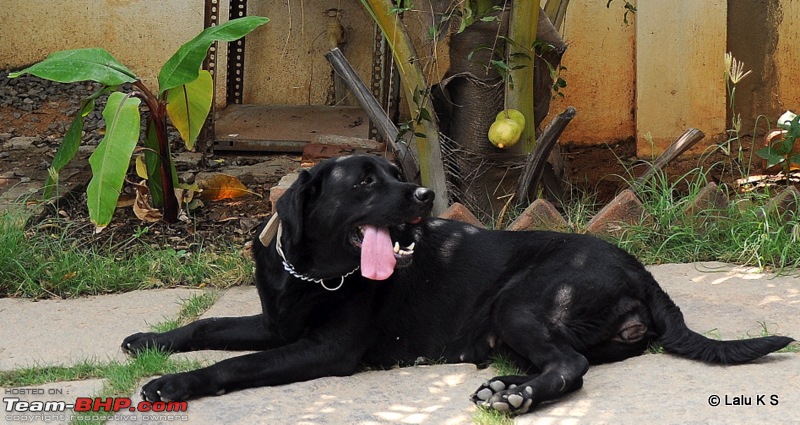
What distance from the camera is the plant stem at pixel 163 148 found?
18.4 ft

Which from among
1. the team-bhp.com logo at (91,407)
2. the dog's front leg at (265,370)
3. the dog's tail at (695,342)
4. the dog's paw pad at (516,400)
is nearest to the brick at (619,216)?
the dog's tail at (695,342)

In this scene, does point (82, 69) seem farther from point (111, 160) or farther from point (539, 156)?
point (539, 156)

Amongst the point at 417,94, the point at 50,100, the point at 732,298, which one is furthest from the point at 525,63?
the point at 50,100

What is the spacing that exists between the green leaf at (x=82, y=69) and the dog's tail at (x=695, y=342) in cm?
293

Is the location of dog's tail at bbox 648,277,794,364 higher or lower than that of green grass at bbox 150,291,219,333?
higher

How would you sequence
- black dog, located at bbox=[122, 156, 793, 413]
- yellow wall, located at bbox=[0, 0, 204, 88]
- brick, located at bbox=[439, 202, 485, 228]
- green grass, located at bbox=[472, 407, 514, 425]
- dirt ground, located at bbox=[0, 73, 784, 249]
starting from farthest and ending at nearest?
yellow wall, located at bbox=[0, 0, 204, 88], dirt ground, located at bbox=[0, 73, 784, 249], brick, located at bbox=[439, 202, 485, 228], black dog, located at bbox=[122, 156, 793, 413], green grass, located at bbox=[472, 407, 514, 425]

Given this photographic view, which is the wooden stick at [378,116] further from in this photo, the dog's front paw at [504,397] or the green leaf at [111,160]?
the dog's front paw at [504,397]

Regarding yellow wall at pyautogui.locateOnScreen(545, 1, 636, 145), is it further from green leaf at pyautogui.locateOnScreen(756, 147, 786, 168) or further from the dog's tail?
the dog's tail

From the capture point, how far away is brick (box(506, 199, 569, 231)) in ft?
17.2

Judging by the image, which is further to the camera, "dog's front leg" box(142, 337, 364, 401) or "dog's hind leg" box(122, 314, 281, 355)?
"dog's hind leg" box(122, 314, 281, 355)

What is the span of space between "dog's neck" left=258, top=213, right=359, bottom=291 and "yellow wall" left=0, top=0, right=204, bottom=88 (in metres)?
3.97

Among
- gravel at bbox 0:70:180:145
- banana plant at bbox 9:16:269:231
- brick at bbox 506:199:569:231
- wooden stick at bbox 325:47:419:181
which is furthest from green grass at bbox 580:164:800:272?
gravel at bbox 0:70:180:145

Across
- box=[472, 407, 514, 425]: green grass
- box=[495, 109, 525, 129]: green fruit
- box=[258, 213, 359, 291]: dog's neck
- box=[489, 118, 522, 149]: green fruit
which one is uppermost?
box=[495, 109, 525, 129]: green fruit

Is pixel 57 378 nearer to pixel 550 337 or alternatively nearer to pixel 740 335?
pixel 550 337
